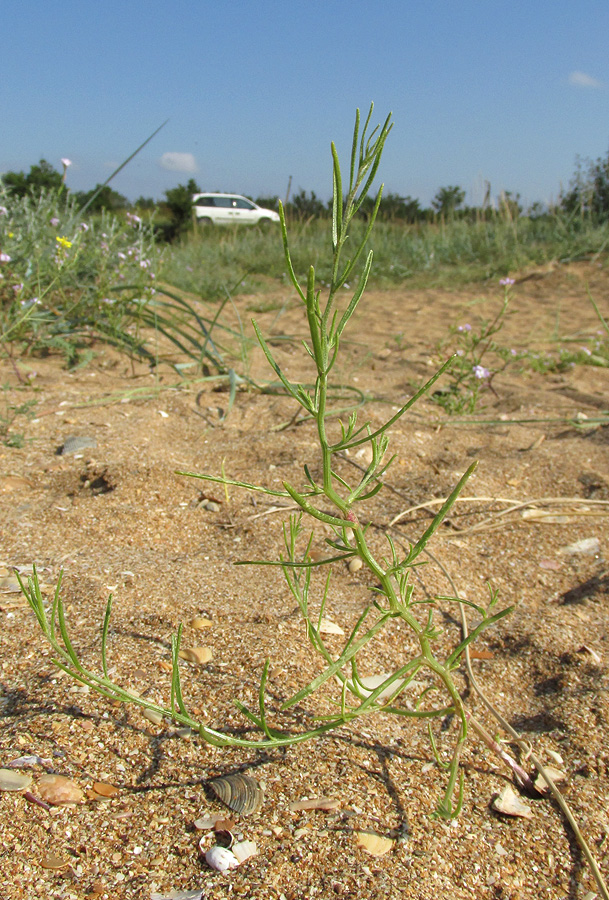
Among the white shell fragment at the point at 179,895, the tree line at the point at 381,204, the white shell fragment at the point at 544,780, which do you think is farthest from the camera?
the tree line at the point at 381,204

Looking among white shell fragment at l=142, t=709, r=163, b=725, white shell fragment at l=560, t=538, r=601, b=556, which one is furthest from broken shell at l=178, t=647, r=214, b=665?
white shell fragment at l=560, t=538, r=601, b=556

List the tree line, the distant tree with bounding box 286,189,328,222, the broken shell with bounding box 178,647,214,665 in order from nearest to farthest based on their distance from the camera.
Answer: the broken shell with bounding box 178,647,214,665, the tree line, the distant tree with bounding box 286,189,328,222

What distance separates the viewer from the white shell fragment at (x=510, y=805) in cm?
94

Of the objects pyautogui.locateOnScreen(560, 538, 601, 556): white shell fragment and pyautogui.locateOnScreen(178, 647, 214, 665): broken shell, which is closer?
pyautogui.locateOnScreen(178, 647, 214, 665): broken shell

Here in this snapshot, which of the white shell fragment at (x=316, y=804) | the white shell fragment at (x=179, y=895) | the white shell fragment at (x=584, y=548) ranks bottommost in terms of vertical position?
the white shell fragment at (x=179, y=895)

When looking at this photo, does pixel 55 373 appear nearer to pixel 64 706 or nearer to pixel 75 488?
pixel 75 488

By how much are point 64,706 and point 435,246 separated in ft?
25.0

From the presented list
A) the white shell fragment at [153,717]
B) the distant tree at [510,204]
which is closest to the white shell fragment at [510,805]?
the white shell fragment at [153,717]

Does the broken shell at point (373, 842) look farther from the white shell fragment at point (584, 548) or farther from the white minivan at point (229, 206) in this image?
the white minivan at point (229, 206)

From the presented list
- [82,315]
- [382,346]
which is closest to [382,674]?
[82,315]

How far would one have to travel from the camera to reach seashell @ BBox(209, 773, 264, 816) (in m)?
0.89

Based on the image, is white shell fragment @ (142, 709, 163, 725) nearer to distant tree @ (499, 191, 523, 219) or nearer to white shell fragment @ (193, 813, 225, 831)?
white shell fragment @ (193, 813, 225, 831)

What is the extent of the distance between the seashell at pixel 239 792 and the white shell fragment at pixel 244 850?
Result: 0.13 feet

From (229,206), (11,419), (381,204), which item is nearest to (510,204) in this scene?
(381,204)
